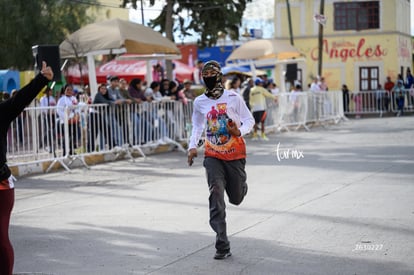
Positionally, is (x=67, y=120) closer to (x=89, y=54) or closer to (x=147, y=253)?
(x=89, y=54)

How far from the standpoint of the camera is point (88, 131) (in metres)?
16.9

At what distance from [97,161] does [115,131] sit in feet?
2.52

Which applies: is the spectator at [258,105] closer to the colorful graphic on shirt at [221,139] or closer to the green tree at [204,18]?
the green tree at [204,18]

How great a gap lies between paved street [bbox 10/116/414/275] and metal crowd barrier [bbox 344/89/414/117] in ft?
73.7

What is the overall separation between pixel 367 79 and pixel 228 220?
37.6 meters

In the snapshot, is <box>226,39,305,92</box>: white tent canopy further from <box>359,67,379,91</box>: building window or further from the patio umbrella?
<box>359,67,379,91</box>: building window

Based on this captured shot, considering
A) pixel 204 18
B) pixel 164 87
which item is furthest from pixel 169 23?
pixel 164 87

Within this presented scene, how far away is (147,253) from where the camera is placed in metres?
7.73

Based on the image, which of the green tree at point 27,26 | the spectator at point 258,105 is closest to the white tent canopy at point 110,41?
the spectator at point 258,105

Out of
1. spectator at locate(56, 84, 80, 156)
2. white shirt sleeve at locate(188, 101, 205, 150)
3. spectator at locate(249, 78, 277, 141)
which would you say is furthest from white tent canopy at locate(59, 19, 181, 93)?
white shirt sleeve at locate(188, 101, 205, 150)

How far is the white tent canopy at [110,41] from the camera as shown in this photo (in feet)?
62.4

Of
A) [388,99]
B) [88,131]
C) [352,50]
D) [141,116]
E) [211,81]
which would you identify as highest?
[352,50]

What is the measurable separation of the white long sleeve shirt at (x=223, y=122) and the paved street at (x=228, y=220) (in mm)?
945

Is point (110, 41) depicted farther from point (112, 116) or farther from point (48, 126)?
point (48, 126)
